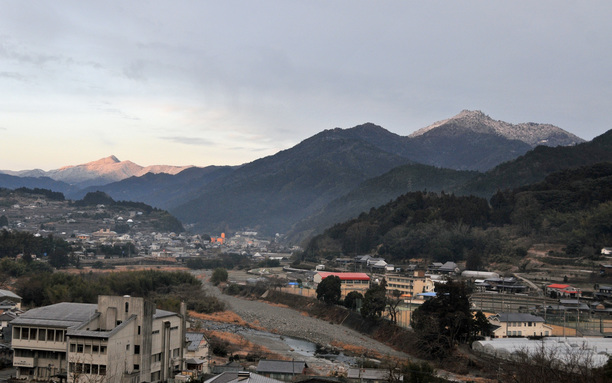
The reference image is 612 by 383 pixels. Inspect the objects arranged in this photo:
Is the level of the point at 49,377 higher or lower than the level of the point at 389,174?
lower

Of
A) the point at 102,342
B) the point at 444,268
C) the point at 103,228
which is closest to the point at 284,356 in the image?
the point at 102,342

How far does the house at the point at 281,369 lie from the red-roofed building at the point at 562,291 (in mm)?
26257

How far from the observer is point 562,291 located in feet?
156

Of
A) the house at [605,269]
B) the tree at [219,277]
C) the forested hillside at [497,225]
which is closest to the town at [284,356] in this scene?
the house at [605,269]

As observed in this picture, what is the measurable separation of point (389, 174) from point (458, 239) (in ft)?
318

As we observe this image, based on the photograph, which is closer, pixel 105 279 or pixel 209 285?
pixel 105 279

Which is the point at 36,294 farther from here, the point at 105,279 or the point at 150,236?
the point at 150,236

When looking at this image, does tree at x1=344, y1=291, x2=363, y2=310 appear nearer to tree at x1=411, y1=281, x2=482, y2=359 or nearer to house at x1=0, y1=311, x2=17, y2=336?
tree at x1=411, y1=281, x2=482, y2=359

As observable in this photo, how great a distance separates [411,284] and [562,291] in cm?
1202

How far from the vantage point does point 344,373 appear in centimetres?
2786

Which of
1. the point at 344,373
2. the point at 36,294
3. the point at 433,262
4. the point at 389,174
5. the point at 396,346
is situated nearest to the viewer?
the point at 344,373

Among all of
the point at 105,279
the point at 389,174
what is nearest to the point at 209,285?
the point at 105,279

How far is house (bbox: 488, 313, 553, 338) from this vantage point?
114ft

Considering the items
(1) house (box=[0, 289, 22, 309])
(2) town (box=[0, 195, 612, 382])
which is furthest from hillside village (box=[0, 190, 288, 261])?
(1) house (box=[0, 289, 22, 309])
